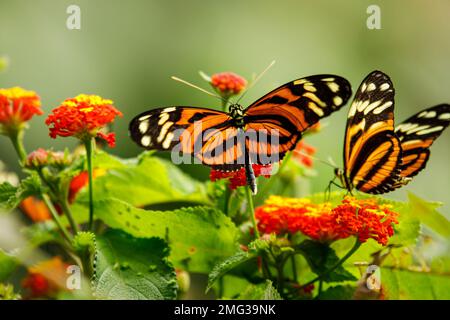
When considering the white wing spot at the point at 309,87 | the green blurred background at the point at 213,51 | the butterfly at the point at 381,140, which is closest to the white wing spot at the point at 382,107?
the butterfly at the point at 381,140

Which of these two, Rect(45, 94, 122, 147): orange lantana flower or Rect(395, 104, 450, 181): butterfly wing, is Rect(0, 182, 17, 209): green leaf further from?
Rect(395, 104, 450, 181): butterfly wing

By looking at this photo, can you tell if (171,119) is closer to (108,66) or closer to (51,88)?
(51,88)

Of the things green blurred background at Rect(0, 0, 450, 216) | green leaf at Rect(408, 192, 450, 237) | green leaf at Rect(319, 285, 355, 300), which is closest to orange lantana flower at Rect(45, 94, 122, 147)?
green leaf at Rect(319, 285, 355, 300)

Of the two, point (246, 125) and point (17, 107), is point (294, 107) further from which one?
point (17, 107)

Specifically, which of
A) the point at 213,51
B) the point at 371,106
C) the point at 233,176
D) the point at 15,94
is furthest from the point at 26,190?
the point at 213,51

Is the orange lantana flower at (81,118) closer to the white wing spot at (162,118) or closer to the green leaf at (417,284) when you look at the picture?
the white wing spot at (162,118)
